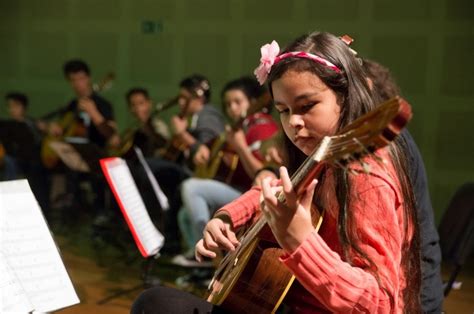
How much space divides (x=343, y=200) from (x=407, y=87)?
429 cm

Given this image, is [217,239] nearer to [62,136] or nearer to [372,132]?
[372,132]

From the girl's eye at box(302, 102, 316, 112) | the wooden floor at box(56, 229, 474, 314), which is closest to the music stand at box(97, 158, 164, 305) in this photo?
the wooden floor at box(56, 229, 474, 314)

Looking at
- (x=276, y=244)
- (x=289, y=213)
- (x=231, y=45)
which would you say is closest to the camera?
(x=289, y=213)

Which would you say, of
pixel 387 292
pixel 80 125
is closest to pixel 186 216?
pixel 80 125

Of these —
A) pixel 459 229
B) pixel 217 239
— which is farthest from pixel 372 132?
pixel 459 229

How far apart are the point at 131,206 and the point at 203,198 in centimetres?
118

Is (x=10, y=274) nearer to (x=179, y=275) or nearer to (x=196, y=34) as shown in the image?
(x=179, y=275)

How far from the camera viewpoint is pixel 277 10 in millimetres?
6012

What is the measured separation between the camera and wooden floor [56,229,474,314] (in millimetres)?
3626

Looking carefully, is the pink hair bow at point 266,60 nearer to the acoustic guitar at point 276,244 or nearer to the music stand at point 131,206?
the acoustic guitar at point 276,244

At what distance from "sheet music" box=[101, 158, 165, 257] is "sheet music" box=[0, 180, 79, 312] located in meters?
1.15

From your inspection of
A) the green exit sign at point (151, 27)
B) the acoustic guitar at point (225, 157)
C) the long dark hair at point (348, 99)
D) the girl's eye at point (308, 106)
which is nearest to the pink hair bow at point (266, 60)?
the long dark hair at point (348, 99)

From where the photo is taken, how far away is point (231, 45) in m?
6.27

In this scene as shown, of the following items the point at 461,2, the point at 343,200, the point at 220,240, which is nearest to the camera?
the point at 343,200
